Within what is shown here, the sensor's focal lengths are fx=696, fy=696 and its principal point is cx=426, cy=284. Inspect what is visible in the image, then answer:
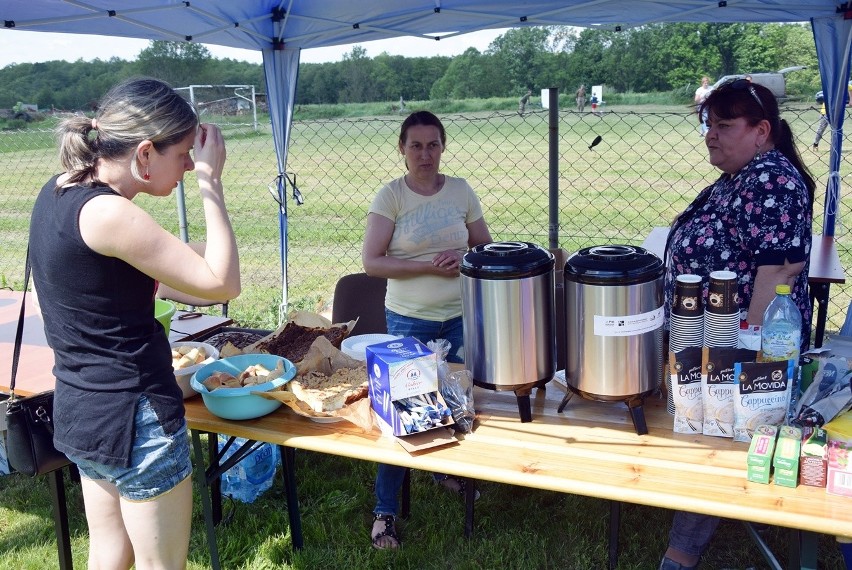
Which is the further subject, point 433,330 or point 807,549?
point 433,330

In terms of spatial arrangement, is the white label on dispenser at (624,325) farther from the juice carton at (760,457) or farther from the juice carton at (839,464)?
the juice carton at (839,464)

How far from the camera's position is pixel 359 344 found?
2.45m

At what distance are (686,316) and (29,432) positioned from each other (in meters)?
1.85

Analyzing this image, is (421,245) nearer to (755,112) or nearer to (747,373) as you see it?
(755,112)

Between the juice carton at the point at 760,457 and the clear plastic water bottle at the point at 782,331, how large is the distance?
0.80 ft

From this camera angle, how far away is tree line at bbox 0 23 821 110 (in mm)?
21969

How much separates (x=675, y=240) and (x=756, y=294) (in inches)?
15.5

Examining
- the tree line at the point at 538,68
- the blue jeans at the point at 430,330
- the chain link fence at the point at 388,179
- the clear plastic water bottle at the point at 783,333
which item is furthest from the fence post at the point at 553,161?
the tree line at the point at 538,68

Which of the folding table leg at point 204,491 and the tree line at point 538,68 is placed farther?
the tree line at point 538,68

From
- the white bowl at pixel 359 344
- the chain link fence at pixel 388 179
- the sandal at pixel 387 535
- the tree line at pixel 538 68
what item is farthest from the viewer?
the tree line at pixel 538 68

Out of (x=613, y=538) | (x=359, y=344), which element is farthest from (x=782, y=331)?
(x=359, y=344)

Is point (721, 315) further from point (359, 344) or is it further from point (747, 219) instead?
point (359, 344)

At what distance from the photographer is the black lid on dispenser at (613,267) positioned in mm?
1678

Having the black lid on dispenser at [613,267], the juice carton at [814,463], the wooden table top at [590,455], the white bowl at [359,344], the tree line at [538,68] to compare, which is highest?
the tree line at [538,68]
